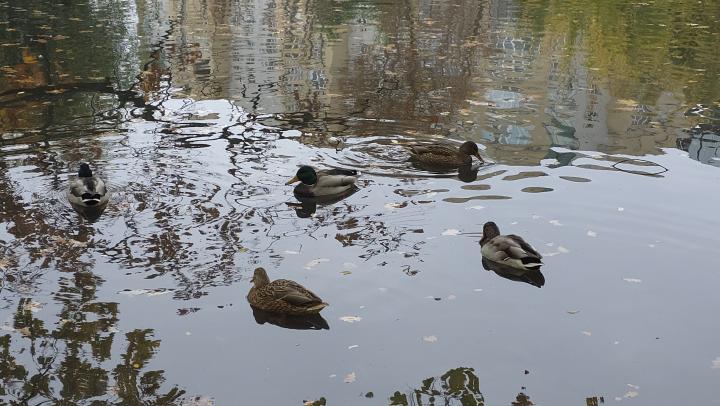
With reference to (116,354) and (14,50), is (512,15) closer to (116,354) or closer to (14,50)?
(14,50)

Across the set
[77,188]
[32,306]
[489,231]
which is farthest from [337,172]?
[32,306]

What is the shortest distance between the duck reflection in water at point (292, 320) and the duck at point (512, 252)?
6.85ft

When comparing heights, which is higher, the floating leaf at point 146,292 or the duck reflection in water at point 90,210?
the duck reflection in water at point 90,210

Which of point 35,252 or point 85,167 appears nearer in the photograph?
point 35,252

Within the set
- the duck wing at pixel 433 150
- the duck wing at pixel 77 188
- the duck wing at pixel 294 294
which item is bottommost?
the duck wing at pixel 294 294

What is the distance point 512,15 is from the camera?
93.0ft

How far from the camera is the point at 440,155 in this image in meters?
11.6

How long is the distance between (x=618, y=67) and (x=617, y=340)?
13.1 metres

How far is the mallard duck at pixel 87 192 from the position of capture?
9.85 m

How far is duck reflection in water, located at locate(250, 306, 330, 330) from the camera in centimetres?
748

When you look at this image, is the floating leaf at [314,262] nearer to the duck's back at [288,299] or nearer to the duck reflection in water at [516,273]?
the duck's back at [288,299]

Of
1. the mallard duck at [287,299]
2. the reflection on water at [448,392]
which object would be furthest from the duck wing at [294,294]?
the reflection on water at [448,392]

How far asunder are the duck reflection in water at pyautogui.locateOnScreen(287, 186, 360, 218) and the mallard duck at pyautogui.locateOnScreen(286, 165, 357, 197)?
1.5 inches

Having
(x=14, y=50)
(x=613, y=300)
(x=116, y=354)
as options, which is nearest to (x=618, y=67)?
(x=613, y=300)
